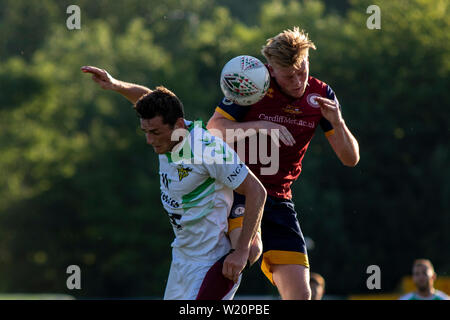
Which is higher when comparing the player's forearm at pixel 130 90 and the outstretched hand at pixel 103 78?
the outstretched hand at pixel 103 78

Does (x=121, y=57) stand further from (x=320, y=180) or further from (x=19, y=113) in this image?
(x=320, y=180)

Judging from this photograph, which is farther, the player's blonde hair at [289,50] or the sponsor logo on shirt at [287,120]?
the sponsor logo on shirt at [287,120]

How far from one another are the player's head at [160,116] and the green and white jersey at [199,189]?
0.48ft

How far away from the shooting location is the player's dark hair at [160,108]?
646cm

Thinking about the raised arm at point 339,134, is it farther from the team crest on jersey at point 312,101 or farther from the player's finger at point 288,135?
the player's finger at point 288,135

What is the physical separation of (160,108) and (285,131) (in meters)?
1.63

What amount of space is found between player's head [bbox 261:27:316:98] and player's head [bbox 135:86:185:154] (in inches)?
54.4

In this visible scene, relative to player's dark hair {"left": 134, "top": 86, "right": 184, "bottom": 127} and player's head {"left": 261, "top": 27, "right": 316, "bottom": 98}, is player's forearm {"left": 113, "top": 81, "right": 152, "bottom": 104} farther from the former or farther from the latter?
player's dark hair {"left": 134, "top": 86, "right": 184, "bottom": 127}

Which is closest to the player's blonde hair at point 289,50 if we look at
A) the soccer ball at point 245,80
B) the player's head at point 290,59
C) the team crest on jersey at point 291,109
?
the player's head at point 290,59

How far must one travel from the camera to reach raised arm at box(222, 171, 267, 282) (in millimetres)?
6449

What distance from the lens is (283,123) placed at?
26.1ft

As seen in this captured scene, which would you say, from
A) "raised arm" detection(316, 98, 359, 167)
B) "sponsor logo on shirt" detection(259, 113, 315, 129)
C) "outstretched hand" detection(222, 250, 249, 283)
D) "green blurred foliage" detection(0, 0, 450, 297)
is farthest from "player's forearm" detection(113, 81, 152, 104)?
"green blurred foliage" detection(0, 0, 450, 297)
